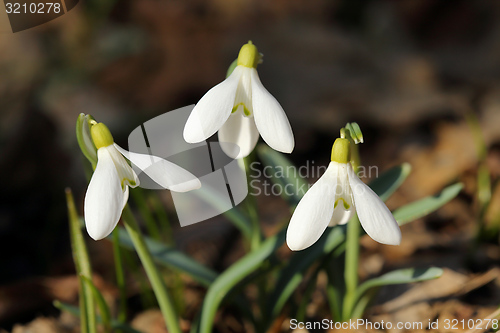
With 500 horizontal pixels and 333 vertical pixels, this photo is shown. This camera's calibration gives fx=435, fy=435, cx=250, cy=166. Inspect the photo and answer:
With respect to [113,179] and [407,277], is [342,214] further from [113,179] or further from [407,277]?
[113,179]

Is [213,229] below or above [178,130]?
below

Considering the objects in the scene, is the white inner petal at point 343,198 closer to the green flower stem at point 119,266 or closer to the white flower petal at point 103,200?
the white flower petal at point 103,200

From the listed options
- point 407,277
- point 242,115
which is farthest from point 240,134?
point 407,277

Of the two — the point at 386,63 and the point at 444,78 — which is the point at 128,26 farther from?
the point at 444,78

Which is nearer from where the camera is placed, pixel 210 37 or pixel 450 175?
pixel 450 175

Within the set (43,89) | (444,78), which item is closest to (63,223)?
(43,89)

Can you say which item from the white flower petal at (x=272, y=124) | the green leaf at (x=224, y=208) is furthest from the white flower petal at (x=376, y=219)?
the green leaf at (x=224, y=208)

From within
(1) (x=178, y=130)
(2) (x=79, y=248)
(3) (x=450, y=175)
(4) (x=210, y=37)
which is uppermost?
(4) (x=210, y=37)
